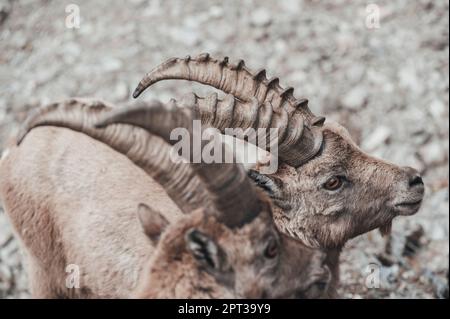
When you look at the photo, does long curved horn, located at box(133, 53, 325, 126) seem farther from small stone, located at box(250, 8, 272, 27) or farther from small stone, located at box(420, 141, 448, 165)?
small stone, located at box(250, 8, 272, 27)

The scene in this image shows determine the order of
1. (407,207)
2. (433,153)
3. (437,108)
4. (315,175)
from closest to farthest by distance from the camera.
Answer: (315,175), (407,207), (433,153), (437,108)

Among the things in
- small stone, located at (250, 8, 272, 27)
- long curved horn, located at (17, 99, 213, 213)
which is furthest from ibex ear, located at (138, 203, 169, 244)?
small stone, located at (250, 8, 272, 27)

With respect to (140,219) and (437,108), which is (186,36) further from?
(140,219)

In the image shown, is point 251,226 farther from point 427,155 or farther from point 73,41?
point 73,41

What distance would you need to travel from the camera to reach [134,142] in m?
5.29

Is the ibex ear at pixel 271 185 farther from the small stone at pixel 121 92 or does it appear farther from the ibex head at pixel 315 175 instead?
the small stone at pixel 121 92

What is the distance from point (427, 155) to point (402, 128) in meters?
0.73

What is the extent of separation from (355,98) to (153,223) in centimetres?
773

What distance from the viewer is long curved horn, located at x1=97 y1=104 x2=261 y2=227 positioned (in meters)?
4.77

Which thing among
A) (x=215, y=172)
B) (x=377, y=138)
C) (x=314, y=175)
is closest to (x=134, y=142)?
(x=215, y=172)

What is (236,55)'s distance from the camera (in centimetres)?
1391
